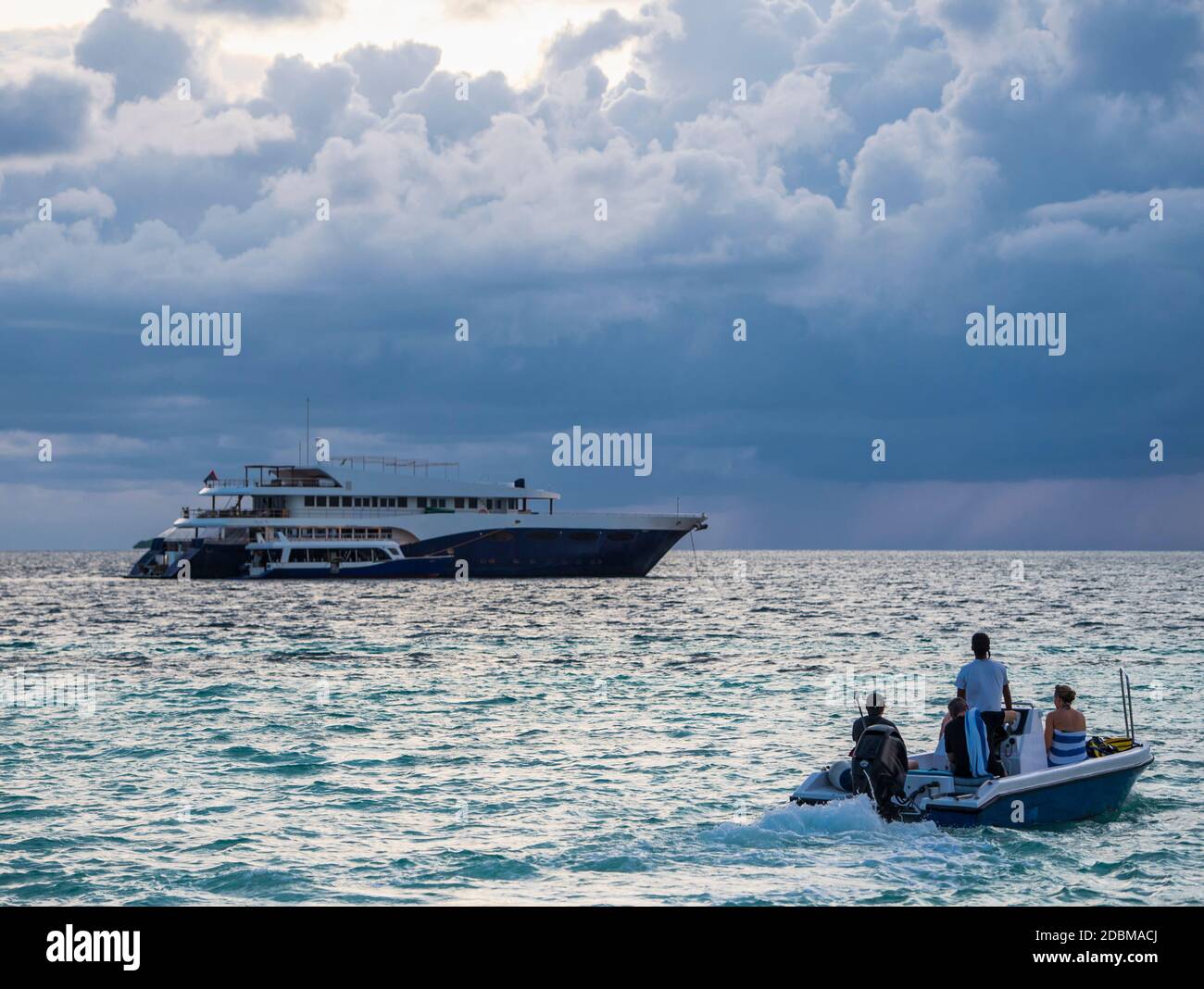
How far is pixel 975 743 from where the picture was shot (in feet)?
55.1

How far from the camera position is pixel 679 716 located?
28.5m

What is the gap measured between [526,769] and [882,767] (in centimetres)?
797

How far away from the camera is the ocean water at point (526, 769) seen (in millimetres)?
14891

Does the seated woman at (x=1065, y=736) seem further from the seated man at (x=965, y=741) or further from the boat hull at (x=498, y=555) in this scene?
the boat hull at (x=498, y=555)

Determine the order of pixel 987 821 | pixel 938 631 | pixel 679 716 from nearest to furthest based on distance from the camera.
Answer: pixel 987 821 < pixel 679 716 < pixel 938 631

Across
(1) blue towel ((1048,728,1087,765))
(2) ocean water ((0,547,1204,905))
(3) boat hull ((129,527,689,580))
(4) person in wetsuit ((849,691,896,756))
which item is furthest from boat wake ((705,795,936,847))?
(3) boat hull ((129,527,689,580))

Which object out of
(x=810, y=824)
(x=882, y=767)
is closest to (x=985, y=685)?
(x=882, y=767)

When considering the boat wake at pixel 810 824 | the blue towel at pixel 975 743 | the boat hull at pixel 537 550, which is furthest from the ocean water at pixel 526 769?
the boat hull at pixel 537 550

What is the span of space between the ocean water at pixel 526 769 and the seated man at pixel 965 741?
0.91 meters

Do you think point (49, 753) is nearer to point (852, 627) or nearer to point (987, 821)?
point (987, 821)

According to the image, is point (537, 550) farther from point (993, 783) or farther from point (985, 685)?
point (993, 783)
